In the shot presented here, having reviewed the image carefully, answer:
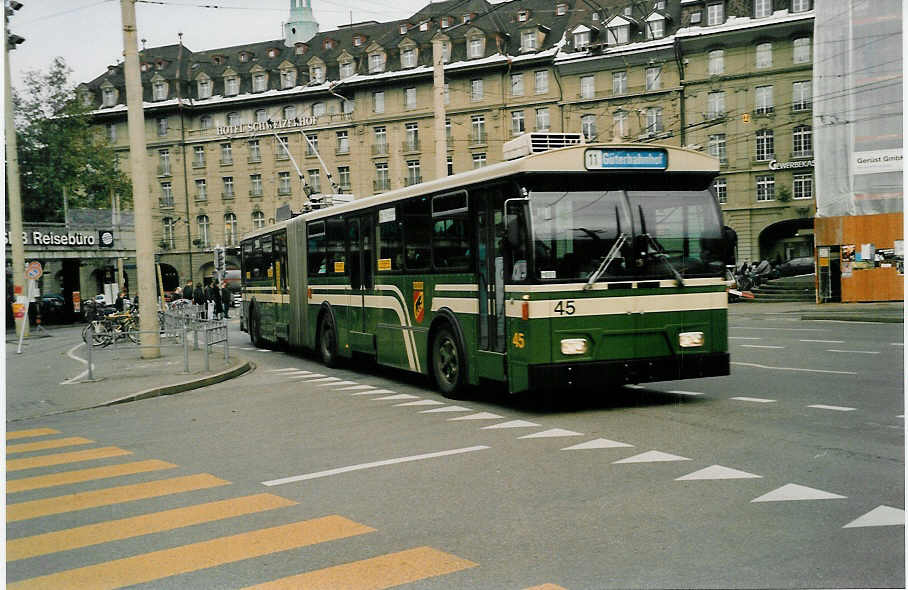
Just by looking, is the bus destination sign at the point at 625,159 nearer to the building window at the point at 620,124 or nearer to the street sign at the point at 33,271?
the street sign at the point at 33,271

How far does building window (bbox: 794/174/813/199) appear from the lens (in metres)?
55.3

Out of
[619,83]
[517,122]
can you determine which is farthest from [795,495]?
[517,122]

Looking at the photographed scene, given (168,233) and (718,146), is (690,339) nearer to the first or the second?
(718,146)

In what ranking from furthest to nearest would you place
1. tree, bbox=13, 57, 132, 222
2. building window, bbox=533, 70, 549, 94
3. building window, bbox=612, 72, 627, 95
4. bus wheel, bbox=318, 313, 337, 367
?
building window, bbox=533, 70, 549, 94, building window, bbox=612, 72, 627, 95, tree, bbox=13, 57, 132, 222, bus wheel, bbox=318, 313, 337, 367

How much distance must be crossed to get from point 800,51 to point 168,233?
46647mm

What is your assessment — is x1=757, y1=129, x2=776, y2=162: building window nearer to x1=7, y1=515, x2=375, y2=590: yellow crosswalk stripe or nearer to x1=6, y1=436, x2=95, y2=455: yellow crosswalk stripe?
x1=6, y1=436, x2=95, y2=455: yellow crosswalk stripe

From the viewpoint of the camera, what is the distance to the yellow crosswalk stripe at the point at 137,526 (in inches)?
229

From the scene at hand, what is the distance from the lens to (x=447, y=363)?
41.1ft

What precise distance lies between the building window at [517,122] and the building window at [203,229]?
1017 inches

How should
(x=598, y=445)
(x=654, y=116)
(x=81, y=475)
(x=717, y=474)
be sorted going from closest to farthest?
(x=717, y=474), (x=81, y=475), (x=598, y=445), (x=654, y=116)

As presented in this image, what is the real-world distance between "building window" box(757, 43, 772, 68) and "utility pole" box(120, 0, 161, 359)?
44.0 m

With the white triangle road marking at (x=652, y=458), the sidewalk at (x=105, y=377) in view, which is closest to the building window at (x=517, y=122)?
the sidewalk at (x=105, y=377)

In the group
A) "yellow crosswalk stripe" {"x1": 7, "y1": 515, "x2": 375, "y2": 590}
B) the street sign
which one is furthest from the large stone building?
"yellow crosswalk stripe" {"x1": 7, "y1": 515, "x2": 375, "y2": 590}

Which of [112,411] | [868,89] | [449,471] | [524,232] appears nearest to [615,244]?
[524,232]
